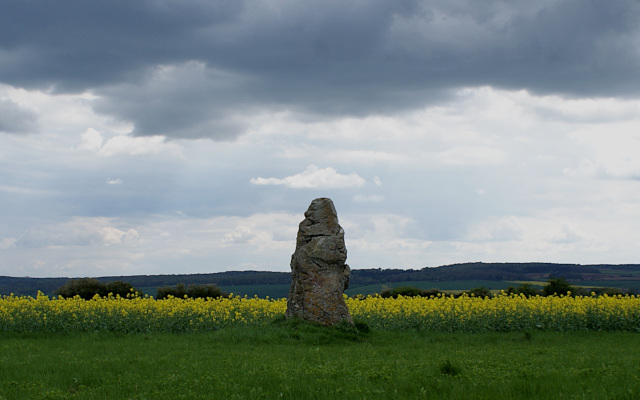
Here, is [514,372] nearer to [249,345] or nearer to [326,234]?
[249,345]

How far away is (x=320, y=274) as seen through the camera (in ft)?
70.4

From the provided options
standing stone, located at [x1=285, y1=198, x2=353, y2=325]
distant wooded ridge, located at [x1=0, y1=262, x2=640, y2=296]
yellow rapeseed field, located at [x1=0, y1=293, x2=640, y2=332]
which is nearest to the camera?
standing stone, located at [x1=285, y1=198, x2=353, y2=325]

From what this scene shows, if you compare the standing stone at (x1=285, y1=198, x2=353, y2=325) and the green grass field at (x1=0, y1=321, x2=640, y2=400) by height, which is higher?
the standing stone at (x1=285, y1=198, x2=353, y2=325)

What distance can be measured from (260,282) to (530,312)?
3198 inches

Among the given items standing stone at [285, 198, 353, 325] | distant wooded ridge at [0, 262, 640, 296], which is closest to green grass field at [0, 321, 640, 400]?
standing stone at [285, 198, 353, 325]

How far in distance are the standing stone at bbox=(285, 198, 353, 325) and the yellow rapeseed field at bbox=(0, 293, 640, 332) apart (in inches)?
85.2

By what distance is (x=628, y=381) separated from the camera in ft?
32.9

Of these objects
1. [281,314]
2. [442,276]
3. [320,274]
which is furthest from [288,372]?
[442,276]

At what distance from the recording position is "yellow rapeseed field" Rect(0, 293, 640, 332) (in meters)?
22.3

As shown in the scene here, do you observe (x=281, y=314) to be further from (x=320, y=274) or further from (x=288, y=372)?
(x=288, y=372)

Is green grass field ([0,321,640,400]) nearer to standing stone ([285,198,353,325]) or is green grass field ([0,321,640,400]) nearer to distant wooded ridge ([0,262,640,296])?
standing stone ([285,198,353,325])

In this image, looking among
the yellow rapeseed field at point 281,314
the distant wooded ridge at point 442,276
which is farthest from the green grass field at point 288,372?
the distant wooded ridge at point 442,276

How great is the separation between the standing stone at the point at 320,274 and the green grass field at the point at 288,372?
213cm

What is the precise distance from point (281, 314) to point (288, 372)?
12.9 metres
